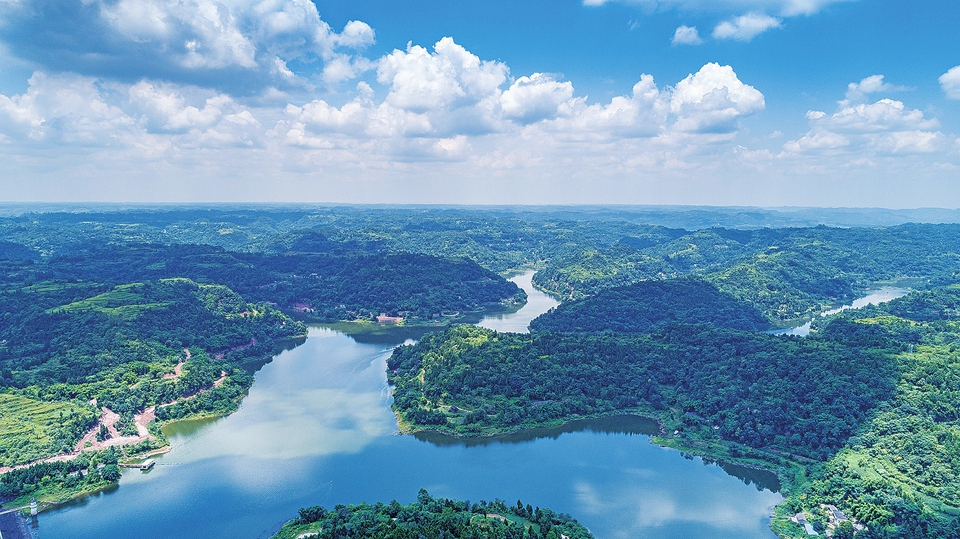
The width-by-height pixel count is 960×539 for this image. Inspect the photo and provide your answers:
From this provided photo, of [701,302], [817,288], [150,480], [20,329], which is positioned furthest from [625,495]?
[817,288]

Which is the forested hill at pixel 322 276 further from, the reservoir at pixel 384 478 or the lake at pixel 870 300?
the lake at pixel 870 300

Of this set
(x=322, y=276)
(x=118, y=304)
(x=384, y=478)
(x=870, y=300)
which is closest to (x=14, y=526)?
(x=384, y=478)

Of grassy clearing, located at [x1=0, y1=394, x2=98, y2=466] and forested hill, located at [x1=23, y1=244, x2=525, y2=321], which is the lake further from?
grassy clearing, located at [x1=0, y1=394, x2=98, y2=466]

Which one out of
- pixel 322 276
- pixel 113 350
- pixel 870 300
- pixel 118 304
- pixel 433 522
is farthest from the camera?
pixel 322 276

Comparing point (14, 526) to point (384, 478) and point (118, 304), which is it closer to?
point (384, 478)

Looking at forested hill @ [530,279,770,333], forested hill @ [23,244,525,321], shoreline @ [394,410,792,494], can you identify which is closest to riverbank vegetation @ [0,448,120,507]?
shoreline @ [394,410,792,494]

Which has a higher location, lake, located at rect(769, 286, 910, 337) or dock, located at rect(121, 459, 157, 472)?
lake, located at rect(769, 286, 910, 337)

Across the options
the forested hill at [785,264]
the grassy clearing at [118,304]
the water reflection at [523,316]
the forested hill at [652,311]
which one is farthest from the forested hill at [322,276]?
the forested hill at [652,311]
